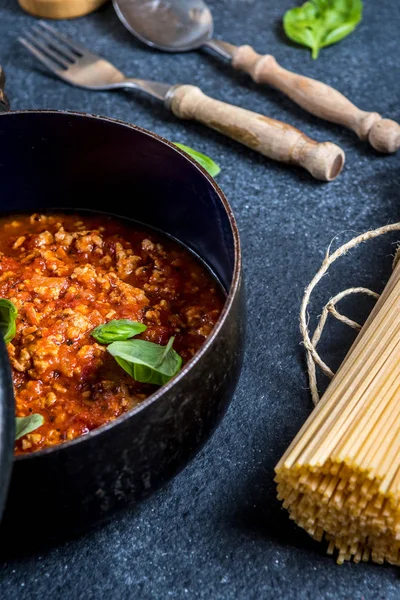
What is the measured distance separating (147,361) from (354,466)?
0.43m

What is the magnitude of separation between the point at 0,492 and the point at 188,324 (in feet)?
2.15

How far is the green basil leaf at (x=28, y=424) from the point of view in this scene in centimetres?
138

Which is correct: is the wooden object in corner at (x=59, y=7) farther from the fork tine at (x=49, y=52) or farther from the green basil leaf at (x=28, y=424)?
the green basil leaf at (x=28, y=424)

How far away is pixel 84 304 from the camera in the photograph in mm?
1684

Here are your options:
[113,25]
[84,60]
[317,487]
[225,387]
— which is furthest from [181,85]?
[317,487]

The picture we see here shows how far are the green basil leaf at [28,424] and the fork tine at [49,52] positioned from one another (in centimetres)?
149

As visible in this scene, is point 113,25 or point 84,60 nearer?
point 84,60

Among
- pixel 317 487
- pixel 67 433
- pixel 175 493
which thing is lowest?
pixel 175 493

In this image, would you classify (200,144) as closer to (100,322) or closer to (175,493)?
(100,322)

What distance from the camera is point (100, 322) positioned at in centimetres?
164

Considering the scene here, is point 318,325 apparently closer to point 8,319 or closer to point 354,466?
point 354,466

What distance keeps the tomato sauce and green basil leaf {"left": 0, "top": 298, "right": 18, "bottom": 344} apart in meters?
0.05

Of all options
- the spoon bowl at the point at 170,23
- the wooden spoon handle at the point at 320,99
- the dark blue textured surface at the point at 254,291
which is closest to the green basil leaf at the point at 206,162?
the dark blue textured surface at the point at 254,291

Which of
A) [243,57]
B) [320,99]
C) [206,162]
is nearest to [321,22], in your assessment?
[243,57]
